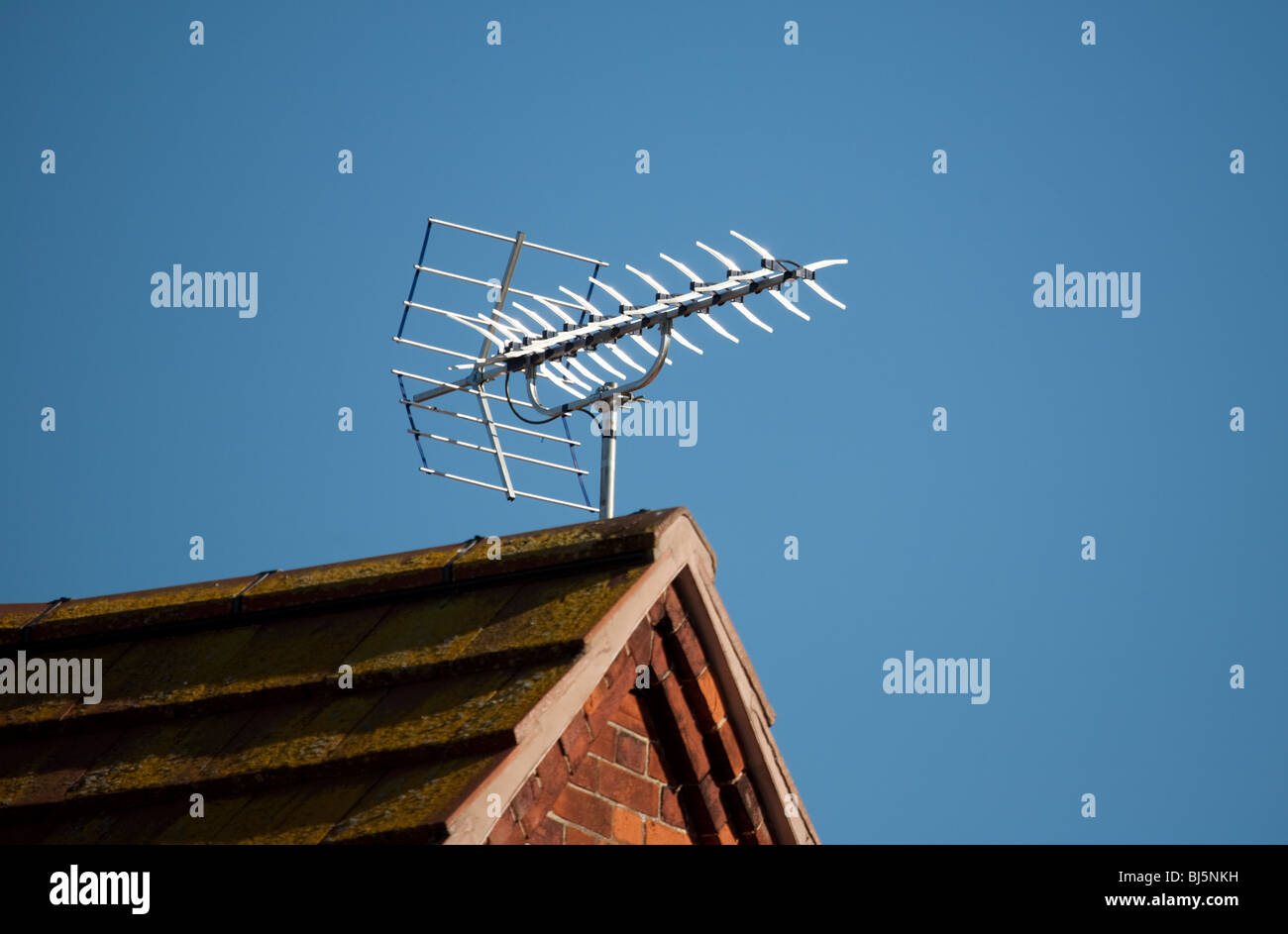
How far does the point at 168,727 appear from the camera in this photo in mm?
5570

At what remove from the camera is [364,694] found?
5285mm

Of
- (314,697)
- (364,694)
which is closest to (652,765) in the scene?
(364,694)

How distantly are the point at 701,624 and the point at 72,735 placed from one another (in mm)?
2027

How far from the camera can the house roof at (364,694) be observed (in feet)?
15.8

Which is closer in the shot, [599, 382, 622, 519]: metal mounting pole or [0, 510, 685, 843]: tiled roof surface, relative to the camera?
[0, 510, 685, 843]: tiled roof surface

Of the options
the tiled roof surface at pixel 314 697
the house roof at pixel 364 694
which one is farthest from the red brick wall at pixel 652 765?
the tiled roof surface at pixel 314 697

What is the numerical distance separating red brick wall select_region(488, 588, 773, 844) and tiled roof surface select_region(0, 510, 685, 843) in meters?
0.24

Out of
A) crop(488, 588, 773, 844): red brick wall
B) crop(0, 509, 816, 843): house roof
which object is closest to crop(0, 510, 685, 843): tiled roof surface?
crop(0, 509, 816, 843): house roof

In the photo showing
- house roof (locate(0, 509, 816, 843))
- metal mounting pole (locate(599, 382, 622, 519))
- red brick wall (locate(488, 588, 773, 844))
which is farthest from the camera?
metal mounting pole (locate(599, 382, 622, 519))

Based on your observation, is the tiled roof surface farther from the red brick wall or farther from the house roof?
the red brick wall

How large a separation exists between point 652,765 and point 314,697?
1066 millimetres

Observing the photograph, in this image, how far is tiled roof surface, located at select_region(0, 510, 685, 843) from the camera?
486 centimetres
